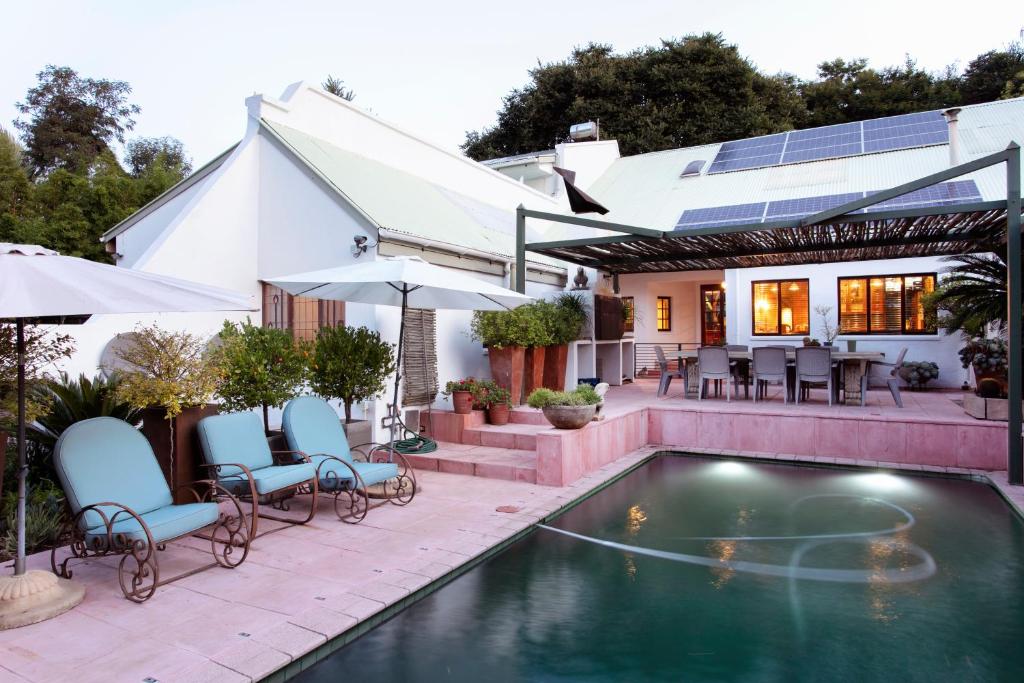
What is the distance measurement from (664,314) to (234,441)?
52.1 ft

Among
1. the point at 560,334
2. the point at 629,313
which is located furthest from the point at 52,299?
the point at 629,313

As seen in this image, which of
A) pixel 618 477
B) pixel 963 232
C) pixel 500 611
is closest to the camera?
pixel 500 611

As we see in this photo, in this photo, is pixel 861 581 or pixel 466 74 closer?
pixel 861 581

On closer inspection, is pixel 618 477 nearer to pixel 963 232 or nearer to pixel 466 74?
pixel 963 232

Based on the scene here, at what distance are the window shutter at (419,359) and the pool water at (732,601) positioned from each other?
324 centimetres

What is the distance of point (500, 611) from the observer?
413cm

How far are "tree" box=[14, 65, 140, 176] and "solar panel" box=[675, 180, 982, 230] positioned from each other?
83.6ft

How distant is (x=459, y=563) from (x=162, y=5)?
53.3ft

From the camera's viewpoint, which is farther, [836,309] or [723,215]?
[836,309]

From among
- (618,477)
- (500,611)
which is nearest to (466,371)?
(618,477)

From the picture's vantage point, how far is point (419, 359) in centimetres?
927

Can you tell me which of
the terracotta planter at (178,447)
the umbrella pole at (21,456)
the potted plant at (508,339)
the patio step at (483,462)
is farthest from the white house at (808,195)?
the umbrella pole at (21,456)

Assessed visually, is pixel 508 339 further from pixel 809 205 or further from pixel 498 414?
pixel 809 205

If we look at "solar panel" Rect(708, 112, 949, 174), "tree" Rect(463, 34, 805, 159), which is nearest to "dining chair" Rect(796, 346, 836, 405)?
"solar panel" Rect(708, 112, 949, 174)
